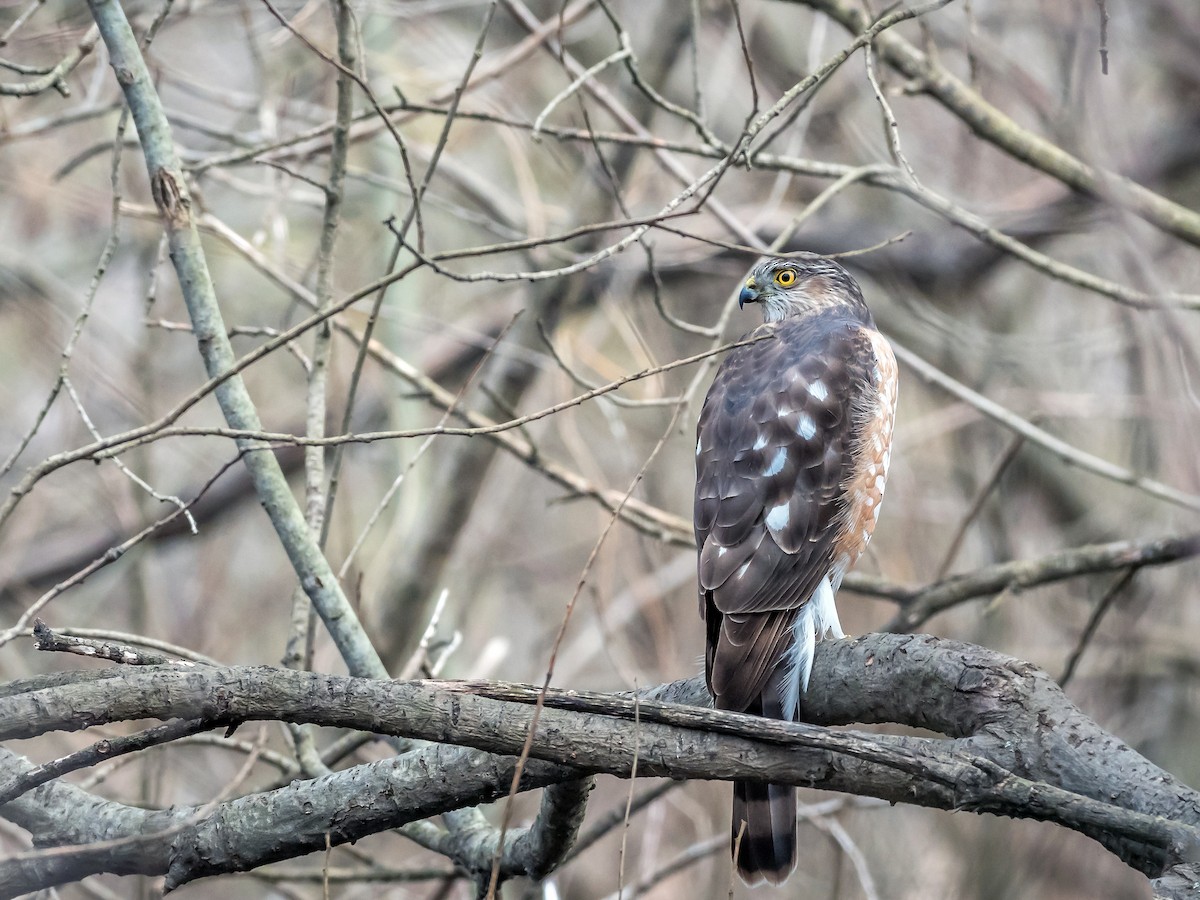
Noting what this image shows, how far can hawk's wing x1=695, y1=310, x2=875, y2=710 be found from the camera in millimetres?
3783

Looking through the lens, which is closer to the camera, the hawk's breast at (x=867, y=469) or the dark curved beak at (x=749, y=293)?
the hawk's breast at (x=867, y=469)

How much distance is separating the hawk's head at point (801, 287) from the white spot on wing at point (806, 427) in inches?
42.6

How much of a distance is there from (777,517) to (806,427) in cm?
40

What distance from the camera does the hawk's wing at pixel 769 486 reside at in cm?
378

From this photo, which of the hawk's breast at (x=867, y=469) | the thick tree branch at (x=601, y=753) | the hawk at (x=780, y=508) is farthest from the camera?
the hawk's breast at (x=867, y=469)

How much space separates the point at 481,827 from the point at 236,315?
667 centimetres

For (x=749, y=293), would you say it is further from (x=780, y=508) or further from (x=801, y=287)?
(x=780, y=508)

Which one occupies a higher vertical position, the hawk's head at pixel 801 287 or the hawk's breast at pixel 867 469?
the hawk's head at pixel 801 287

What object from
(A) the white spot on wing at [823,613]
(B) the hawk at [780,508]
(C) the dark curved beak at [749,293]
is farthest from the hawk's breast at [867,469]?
(C) the dark curved beak at [749,293]

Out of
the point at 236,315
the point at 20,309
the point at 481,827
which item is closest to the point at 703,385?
the point at 236,315

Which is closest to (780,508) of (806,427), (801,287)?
(806,427)

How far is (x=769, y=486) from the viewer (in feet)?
13.9


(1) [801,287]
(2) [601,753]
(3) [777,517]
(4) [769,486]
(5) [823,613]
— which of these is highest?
(1) [801,287]

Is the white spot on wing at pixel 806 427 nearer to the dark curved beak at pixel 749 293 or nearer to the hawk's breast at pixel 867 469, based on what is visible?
the hawk's breast at pixel 867 469
